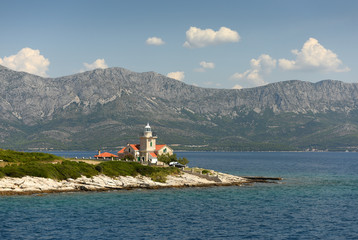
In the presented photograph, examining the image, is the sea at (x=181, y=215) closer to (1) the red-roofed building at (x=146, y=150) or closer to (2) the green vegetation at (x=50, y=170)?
(2) the green vegetation at (x=50, y=170)

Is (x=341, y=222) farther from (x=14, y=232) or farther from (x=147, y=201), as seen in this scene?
(x=14, y=232)

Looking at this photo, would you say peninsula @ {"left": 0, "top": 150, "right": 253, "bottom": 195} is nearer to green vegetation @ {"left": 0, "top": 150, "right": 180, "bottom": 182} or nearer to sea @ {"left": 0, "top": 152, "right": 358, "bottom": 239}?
green vegetation @ {"left": 0, "top": 150, "right": 180, "bottom": 182}

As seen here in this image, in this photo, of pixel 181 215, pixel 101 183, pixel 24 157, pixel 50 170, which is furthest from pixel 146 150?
pixel 181 215

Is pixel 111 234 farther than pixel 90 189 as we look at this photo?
No

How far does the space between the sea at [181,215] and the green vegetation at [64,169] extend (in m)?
9.42

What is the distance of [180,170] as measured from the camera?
118500 mm

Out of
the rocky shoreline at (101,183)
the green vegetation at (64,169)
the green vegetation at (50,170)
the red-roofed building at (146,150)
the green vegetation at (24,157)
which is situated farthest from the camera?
the red-roofed building at (146,150)

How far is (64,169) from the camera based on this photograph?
95875 millimetres

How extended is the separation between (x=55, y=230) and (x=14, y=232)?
510 centimetres

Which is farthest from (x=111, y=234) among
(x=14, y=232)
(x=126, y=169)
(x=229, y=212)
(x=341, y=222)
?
(x=126, y=169)

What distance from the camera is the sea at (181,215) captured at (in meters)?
54.5

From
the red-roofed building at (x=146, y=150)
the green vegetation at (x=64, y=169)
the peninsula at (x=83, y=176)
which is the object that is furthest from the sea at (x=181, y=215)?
the red-roofed building at (x=146, y=150)

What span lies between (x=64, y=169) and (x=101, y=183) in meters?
9.28

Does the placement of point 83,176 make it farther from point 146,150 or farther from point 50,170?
point 146,150
